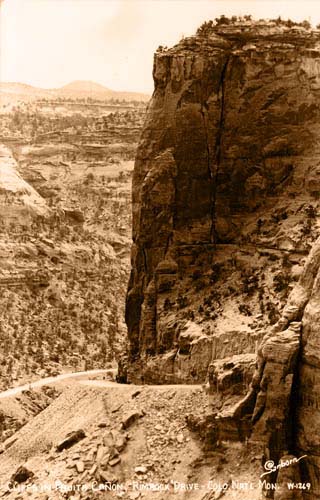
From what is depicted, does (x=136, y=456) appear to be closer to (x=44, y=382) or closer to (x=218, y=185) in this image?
(x=218, y=185)

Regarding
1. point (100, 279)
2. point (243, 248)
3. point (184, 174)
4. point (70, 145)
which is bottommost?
point (100, 279)

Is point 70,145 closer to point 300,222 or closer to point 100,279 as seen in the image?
point 100,279

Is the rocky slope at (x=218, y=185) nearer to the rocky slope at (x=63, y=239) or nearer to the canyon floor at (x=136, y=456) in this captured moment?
the canyon floor at (x=136, y=456)

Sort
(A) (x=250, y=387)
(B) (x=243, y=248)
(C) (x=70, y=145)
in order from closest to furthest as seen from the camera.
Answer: (A) (x=250, y=387)
(B) (x=243, y=248)
(C) (x=70, y=145)

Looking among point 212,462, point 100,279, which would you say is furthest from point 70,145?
point 212,462

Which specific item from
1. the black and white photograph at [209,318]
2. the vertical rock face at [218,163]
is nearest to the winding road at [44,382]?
the black and white photograph at [209,318]

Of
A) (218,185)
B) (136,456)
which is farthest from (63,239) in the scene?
(136,456)

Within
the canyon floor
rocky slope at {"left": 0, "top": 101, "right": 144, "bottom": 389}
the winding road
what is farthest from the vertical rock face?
rocky slope at {"left": 0, "top": 101, "right": 144, "bottom": 389}

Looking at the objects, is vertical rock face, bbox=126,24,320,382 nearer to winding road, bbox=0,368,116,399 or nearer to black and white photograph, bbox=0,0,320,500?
black and white photograph, bbox=0,0,320,500
